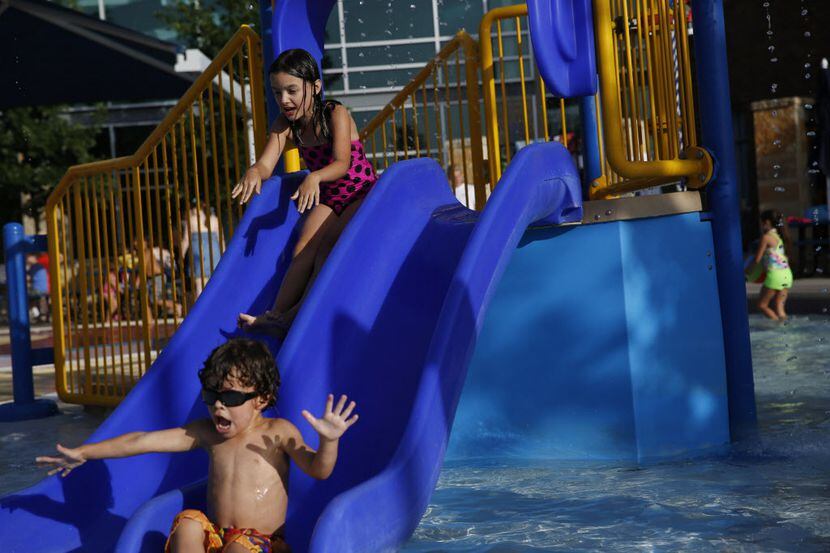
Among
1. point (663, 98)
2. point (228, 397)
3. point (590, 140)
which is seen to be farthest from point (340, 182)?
point (590, 140)

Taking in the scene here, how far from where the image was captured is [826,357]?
8828mm

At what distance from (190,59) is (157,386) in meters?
7.05

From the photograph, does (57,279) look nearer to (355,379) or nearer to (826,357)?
(355,379)

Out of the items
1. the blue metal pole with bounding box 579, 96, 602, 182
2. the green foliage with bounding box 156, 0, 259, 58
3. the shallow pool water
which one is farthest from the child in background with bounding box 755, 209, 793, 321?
the green foliage with bounding box 156, 0, 259, 58

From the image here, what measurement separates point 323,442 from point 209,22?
16.7 meters

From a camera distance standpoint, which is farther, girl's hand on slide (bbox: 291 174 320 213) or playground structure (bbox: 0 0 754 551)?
girl's hand on slide (bbox: 291 174 320 213)

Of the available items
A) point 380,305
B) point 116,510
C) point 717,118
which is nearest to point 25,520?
point 116,510

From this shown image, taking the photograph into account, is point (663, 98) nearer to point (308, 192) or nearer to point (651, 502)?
point (308, 192)

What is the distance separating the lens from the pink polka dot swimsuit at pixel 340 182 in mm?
5055

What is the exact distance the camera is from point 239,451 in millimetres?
3578

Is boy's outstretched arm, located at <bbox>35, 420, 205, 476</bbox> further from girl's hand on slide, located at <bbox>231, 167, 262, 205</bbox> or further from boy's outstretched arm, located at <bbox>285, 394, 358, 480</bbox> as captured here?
girl's hand on slide, located at <bbox>231, 167, 262, 205</bbox>

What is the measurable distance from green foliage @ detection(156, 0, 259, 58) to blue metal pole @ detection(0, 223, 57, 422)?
37.8ft

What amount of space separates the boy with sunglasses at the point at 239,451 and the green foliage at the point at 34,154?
1610 centimetres

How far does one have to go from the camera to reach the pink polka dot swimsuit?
505 centimetres
